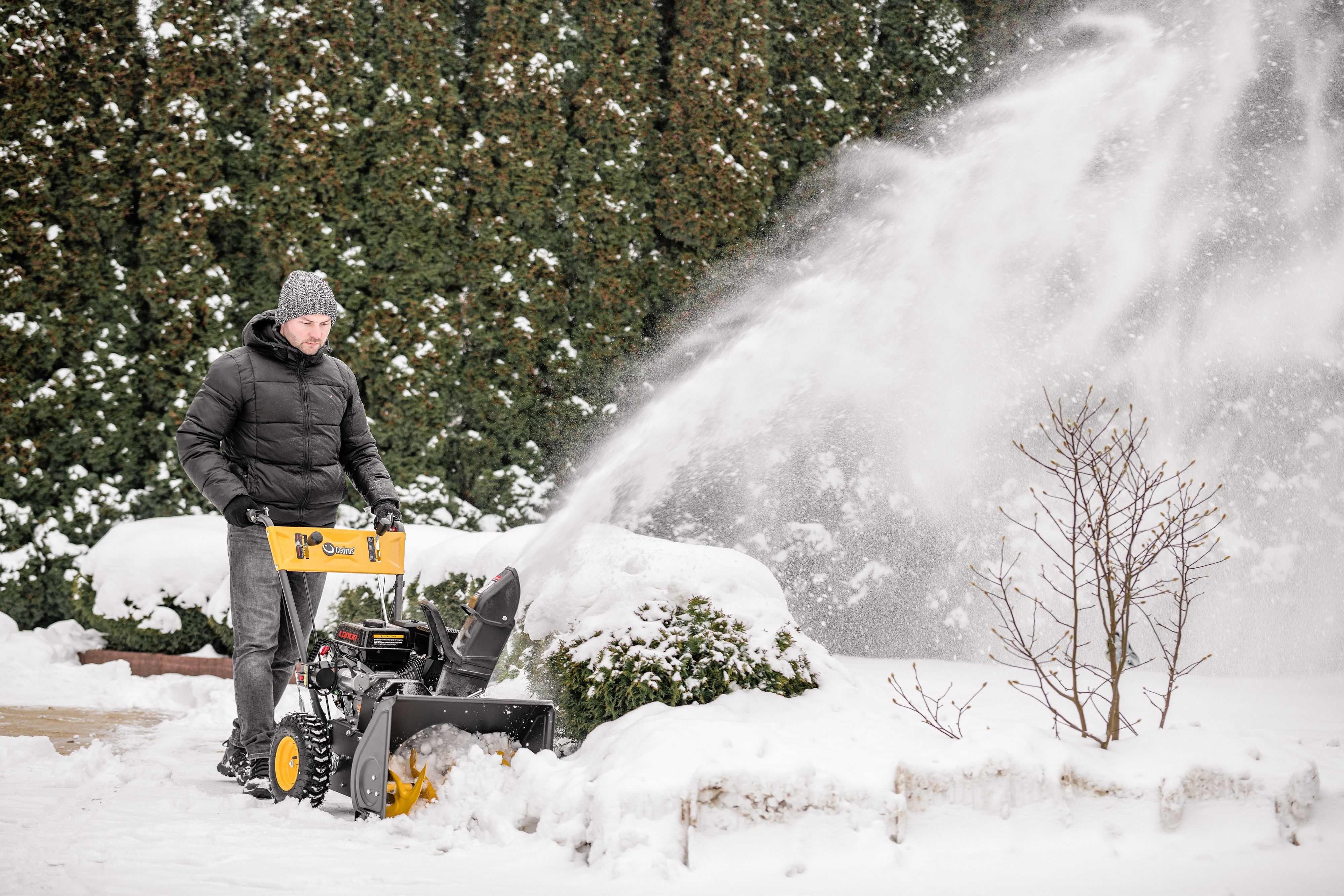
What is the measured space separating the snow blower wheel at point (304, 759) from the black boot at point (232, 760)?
0.33m

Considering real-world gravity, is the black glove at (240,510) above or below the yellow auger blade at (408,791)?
above

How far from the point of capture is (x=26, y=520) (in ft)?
20.8

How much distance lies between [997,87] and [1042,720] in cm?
593

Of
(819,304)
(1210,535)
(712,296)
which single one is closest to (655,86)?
(712,296)

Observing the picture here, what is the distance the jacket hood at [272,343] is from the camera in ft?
11.9

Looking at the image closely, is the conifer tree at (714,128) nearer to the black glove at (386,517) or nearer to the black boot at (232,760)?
the black glove at (386,517)

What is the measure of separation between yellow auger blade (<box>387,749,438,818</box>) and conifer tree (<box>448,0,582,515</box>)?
400cm

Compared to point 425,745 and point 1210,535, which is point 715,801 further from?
point 1210,535

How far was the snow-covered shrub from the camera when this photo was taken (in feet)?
11.3

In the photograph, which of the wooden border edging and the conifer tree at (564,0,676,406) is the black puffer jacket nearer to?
the wooden border edging

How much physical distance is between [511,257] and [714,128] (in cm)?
180

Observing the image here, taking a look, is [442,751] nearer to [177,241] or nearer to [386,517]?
[386,517]

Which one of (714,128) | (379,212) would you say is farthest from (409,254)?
(714,128)

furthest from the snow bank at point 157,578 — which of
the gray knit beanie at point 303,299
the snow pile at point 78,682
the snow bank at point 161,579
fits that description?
the gray knit beanie at point 303,299
